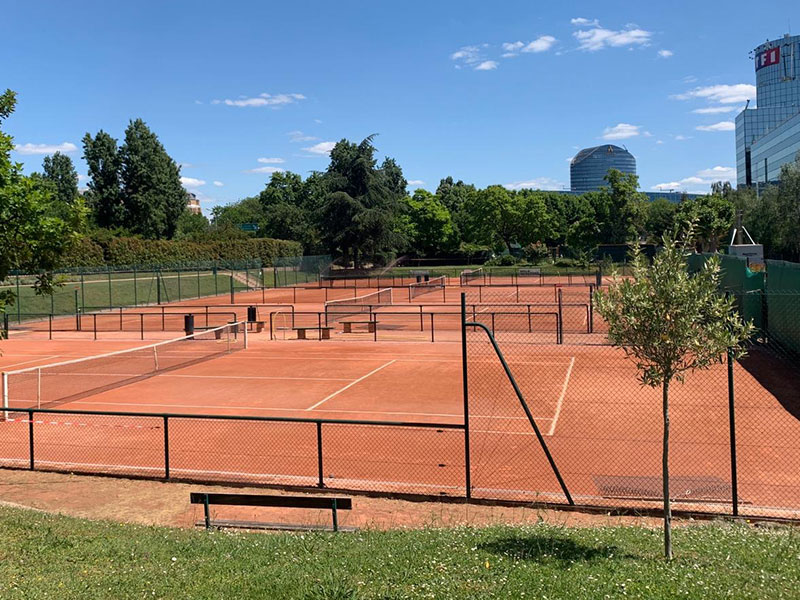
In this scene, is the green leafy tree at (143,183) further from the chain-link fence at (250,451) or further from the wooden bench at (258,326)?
the chain-link fence at (250,451)

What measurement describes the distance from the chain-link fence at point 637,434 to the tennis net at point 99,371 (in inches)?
435

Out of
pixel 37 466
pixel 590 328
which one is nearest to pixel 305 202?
pixel 590 328

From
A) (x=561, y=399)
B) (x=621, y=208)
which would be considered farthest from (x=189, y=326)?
(x=621, y=208)

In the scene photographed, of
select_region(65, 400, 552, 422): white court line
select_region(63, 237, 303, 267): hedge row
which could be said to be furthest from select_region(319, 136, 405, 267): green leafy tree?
select_region(65, 400, 552, 422): white court line

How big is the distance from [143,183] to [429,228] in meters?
45.4

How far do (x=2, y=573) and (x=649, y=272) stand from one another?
6.83m

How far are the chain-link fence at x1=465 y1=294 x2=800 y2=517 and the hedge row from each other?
2038 inches

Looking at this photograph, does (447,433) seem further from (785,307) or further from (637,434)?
(785,307)

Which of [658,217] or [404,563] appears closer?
[404,563]

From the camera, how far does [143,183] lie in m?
86.4

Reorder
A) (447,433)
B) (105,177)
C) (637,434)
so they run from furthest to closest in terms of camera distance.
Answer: (105,177), (447,433), (637,434)

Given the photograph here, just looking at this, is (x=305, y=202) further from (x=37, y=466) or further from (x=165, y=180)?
(x=37, y=466)

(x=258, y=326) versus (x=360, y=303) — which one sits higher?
(x=360, y=303)

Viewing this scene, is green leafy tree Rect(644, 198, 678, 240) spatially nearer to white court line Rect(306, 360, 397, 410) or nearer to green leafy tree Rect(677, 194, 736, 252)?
green leafy tree Rect(677, 194, 736, 252)
